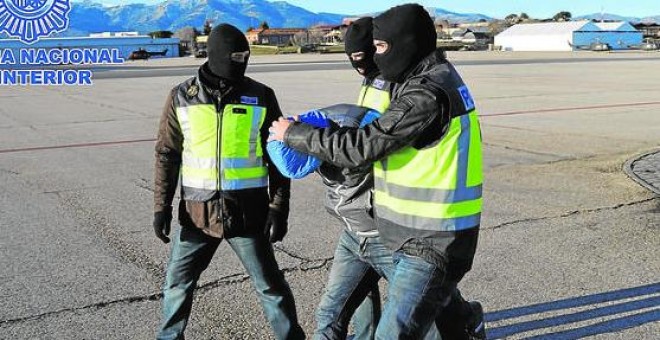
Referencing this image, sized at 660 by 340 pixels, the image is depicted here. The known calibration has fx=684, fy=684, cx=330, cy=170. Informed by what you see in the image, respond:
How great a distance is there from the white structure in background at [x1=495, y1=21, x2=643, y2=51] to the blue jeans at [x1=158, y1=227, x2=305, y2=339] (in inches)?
4148

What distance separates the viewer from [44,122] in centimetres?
1531

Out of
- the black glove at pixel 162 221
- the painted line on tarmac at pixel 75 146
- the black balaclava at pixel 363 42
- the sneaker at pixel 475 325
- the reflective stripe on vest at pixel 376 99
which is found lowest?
the painted line on tarmac at pixel 75 146

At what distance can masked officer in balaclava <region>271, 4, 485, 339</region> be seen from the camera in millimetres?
2436

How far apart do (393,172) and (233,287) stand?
7.95ft

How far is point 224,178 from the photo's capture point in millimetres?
3389

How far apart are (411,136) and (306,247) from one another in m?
3.34

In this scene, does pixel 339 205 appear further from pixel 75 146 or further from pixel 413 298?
pixel 75 146

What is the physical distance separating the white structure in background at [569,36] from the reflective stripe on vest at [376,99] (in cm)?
10537

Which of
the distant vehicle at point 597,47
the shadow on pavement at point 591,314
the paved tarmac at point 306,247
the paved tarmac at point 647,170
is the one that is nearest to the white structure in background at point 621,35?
the distant vehicle at point 597,47

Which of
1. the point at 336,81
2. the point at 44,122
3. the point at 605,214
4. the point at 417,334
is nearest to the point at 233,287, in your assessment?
the point at 417,334

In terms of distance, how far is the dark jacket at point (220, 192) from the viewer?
11.0 feet

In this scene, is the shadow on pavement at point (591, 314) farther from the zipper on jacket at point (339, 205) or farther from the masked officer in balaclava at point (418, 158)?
the masked officer in balaclava at point (418, 158)

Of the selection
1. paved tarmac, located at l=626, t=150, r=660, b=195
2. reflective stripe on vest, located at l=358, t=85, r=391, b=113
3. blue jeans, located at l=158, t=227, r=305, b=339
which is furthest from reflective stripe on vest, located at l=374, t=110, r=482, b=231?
paved tarmac, located at l=626, t=150, r=660, b=195

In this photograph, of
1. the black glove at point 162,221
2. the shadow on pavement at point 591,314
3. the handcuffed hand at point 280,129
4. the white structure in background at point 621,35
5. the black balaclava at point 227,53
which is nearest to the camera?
the handcuffed hand at point 280,129
